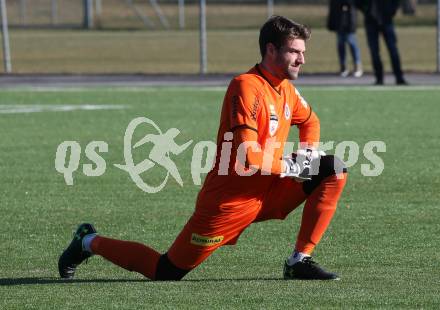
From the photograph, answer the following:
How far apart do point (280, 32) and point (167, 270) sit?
159cm

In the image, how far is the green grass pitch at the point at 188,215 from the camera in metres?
7.36

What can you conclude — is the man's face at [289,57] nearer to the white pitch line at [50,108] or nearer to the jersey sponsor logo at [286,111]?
the jersey sponsor logo at [286,111]

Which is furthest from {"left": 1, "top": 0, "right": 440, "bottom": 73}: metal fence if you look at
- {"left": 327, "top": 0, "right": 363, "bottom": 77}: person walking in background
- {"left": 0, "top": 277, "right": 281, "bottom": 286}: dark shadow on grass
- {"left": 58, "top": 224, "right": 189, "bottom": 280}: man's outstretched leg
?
{"left": 0, "top": 277, "right": 281, "bottom": 286}: dark shadow on grass

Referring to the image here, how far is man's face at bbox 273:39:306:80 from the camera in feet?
24.9

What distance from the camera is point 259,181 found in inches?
305

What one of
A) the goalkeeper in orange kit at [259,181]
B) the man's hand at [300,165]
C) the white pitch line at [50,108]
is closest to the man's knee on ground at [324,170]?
the goalkeeper in orange kit at [259,181]

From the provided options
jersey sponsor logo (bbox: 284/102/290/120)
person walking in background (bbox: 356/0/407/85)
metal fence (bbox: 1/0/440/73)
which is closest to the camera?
jersey sponsor logo (bbox: 284/102/290/120)

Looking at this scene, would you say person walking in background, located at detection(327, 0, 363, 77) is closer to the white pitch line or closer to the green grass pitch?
the white pitch line

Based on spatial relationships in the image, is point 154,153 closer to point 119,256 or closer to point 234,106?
point 119,256

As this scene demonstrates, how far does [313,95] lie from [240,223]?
1494cm

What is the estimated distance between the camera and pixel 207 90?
24141 mm

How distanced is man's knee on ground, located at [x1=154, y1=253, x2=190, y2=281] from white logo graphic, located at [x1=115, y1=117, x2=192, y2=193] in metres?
4.21

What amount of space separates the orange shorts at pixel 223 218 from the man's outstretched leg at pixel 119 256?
0.10 m

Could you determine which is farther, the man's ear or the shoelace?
the shoelace
